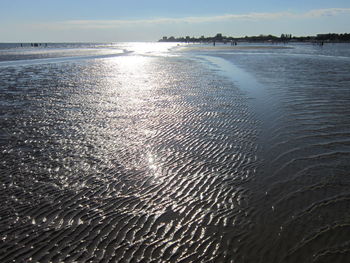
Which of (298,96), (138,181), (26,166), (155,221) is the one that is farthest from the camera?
(298,96)

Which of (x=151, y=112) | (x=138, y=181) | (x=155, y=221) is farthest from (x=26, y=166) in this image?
(x=151, y=112)

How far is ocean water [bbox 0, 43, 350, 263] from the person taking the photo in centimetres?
483

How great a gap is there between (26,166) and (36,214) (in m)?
2.62

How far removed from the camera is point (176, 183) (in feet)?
22.4

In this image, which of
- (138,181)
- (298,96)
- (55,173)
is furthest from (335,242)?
(298,96)

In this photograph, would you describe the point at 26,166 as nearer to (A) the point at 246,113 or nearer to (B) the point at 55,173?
(B) the point at 55,173

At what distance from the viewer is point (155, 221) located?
5.48m

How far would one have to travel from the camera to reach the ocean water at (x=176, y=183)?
483cm

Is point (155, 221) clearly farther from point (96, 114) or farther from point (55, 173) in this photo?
point (96, 114)

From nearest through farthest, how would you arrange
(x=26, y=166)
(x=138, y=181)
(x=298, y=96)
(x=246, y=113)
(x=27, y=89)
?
(x=138, y=181)
(x=26, y=166)
(x=246, y=113)
(x=298, y=96)
(x=27, y=89)

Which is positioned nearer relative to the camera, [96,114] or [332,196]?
[332,196]

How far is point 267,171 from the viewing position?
736 centimetres

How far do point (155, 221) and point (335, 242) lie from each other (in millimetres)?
3361

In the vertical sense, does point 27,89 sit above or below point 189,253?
above
